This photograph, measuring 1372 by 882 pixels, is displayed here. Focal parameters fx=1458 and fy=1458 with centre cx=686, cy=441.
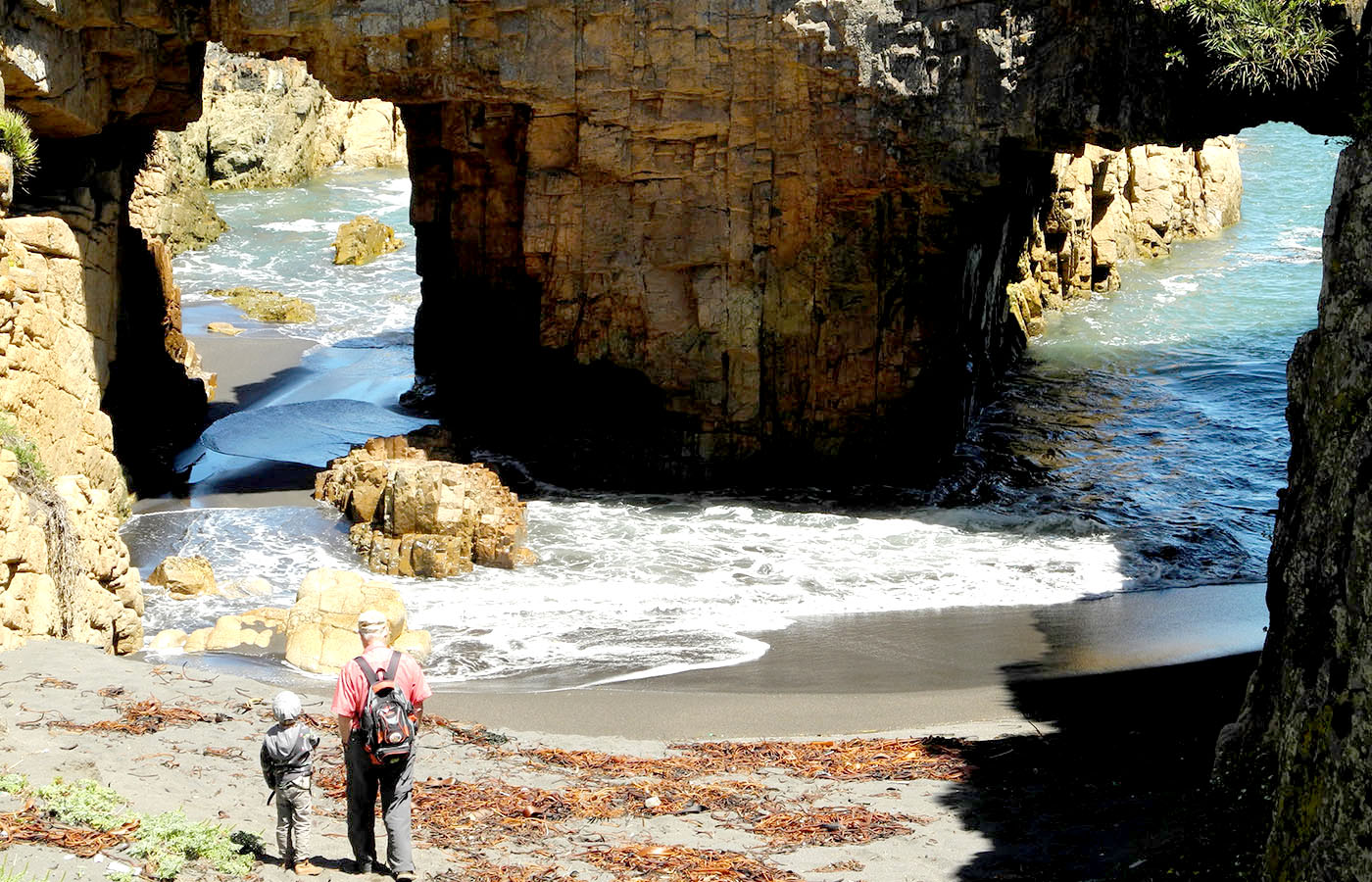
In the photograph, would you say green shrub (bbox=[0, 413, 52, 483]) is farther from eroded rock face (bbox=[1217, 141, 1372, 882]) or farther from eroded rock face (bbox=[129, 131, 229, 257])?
eroded rock face (bbox=[129, 131, 229, 257])

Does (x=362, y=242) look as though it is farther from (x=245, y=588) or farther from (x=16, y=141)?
(x=245, y=588)

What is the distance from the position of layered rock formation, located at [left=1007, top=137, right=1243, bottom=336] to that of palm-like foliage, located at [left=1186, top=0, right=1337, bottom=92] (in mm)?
10977

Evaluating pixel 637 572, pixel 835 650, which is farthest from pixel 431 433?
pixel 835 650

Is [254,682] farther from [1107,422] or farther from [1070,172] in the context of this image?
[1070,172]

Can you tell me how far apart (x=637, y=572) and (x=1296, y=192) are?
106 ft

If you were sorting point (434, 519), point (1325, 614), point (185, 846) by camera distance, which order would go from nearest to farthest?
1. point (1325, 614)
2. point (185, 846)
3. point (434, 519)

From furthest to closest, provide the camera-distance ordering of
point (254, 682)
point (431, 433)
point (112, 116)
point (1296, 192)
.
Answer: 1. point (1296, 192)
2. point (431, 433)
3. point (112, 116)
4. point (254, 682)

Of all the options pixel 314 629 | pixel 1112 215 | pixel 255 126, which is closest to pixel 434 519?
pixel 314 629

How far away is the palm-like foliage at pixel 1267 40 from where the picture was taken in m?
14.9

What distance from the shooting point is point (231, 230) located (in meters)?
38.9

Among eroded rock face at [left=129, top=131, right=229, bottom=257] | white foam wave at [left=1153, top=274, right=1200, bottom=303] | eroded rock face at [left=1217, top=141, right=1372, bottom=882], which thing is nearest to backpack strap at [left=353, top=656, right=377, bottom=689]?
eroded rock face at [left=1217, top=141, right=1372, bottom=882]

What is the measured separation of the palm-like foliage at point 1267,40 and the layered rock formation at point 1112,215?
11.0 meters

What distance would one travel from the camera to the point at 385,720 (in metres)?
7.32

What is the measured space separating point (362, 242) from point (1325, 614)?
31.5 meters
